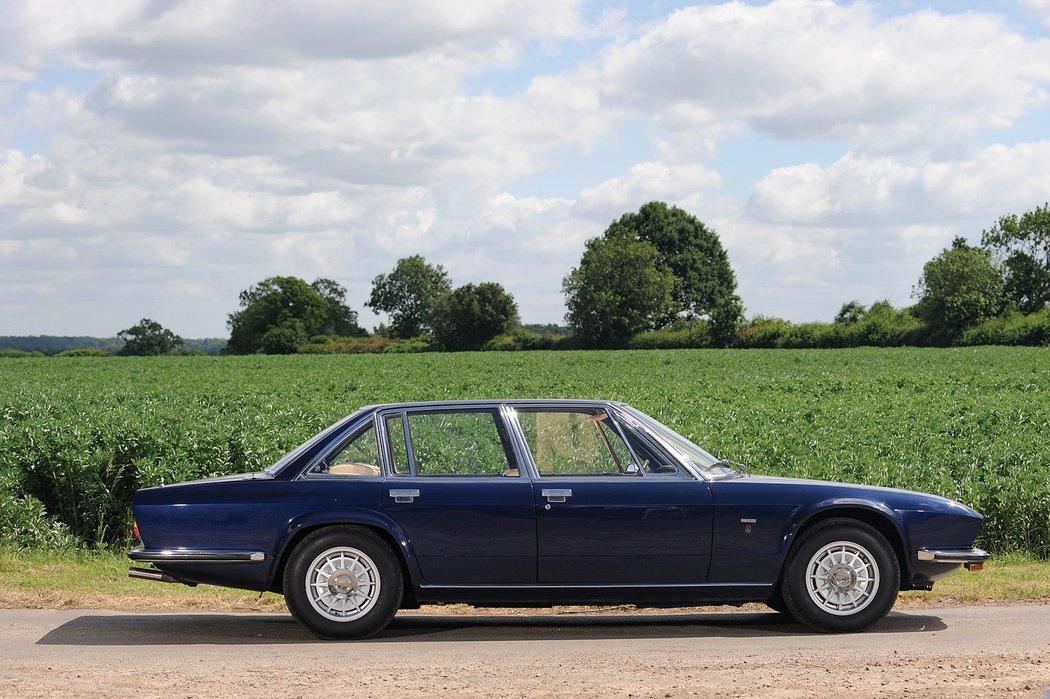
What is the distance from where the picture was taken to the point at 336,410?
1692cm

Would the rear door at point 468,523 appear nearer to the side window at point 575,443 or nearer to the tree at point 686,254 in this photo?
the side window at point 575,443

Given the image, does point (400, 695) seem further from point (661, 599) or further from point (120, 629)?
point (120, 629)

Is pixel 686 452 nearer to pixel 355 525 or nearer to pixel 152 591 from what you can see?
pixel 355 525

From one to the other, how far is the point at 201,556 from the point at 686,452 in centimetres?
332

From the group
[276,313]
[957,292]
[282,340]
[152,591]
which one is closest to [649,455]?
[152,591]

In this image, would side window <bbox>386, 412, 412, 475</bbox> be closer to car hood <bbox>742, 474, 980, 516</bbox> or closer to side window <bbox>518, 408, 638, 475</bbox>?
side window <bbox>518, 408, 638, 475</bbox>

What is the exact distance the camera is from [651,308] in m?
108

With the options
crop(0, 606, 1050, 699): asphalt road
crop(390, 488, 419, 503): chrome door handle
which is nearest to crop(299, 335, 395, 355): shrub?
crop(0, 606, 1050, 699): asphalt road

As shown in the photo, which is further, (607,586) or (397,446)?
(397,446)

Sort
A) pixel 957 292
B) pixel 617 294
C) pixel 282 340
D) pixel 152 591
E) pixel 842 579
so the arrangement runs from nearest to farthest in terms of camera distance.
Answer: pixel 842 579 < pixel 152 591 < pixel 957 292 < pixel 617 294 < pixel 282 340

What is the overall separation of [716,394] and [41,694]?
2031 cm

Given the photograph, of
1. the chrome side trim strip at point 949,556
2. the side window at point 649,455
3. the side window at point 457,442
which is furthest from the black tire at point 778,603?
the side window at point 457,442

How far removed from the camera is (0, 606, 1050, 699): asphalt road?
643cm

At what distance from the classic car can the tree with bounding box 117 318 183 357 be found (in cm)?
11923
